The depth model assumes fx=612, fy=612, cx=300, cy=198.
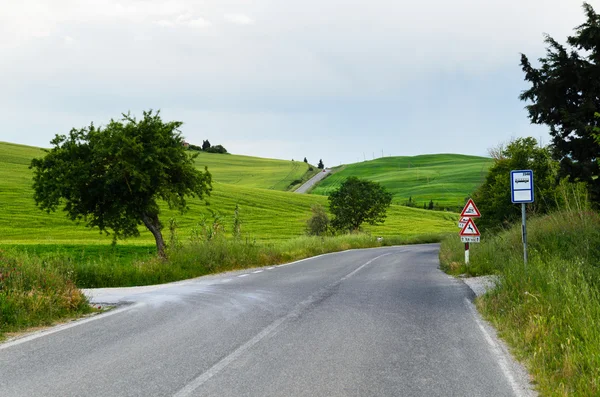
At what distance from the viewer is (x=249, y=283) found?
15.6 m

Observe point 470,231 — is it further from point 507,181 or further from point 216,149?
point 216,149

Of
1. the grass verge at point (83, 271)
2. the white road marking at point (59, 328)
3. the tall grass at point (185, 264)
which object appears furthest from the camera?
the tall grass at point (185, 264)

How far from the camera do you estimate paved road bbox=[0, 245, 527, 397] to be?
5.62m

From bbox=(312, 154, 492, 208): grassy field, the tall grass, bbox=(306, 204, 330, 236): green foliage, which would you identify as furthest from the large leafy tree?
bbox=(312, 154, 492, 208): grassy field

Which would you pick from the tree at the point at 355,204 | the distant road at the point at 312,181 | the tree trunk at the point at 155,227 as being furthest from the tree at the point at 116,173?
the distant road at the point at 312,181

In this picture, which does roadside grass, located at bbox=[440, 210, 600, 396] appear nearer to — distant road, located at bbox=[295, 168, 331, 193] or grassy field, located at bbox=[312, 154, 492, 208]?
grassy field, located at bbox=[312, 154, 492, 208]

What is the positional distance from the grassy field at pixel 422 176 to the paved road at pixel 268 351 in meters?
83.3

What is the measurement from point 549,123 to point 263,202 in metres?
65.8

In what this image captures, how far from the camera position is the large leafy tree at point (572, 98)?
54.5 ft

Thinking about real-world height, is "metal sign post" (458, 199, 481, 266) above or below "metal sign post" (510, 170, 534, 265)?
below

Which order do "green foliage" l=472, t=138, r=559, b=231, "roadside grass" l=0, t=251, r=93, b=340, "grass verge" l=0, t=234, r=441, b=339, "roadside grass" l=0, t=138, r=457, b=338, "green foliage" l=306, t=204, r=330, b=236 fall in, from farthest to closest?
"green foliage" l=306, t=204, r=330, b=236
"green foliage" l=472, t=138, r=559, b=231
"roadside grass" l=0, t=138, r=457, b=338
"grass verge" l=0, t=234, r=441, b=339
"roadside grass" l=0, t=251, r=93, b=340

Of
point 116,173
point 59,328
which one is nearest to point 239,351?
point 59,328

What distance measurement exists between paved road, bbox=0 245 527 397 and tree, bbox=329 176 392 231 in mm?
48140

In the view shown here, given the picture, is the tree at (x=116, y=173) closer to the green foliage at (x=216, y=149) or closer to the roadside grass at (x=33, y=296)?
the roadside grass at (x=33, y=296)
